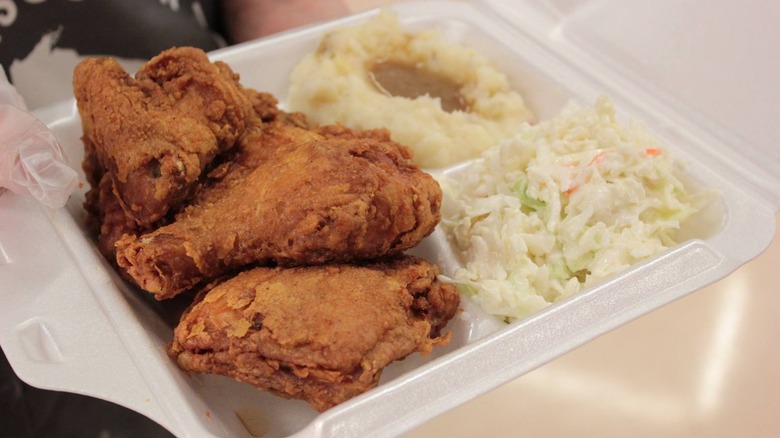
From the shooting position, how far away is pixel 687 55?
230 cm

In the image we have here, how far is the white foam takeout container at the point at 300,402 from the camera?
Answer: 125 centimetres

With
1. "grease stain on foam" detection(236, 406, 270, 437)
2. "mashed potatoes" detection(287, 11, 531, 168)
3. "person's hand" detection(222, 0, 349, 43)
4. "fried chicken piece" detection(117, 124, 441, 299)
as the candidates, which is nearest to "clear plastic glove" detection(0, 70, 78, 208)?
"fried chicken piece" detection(117, 124, 441, 299)

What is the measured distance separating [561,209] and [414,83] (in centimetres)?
98

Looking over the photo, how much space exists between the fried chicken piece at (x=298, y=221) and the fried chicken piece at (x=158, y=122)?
10 cm

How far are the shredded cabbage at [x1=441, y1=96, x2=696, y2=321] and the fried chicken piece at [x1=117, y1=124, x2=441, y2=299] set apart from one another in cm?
28

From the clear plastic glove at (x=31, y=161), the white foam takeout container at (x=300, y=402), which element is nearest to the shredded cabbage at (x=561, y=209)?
the white foam takeout container at (x=300, y=402)

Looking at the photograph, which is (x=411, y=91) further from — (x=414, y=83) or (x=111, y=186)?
(x=111, y=186)

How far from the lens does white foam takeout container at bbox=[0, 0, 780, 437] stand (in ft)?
4.09

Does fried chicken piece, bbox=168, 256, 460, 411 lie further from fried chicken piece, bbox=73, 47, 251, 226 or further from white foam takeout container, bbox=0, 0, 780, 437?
fried chicken piece, bbox=73, 47, 251, 226

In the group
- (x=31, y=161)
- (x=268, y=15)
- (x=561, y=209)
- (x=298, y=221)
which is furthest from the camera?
(x=268, y=15)

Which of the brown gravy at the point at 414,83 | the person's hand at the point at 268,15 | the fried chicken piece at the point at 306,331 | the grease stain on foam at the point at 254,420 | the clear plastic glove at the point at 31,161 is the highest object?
the clear plastic glove at the point at 31,161

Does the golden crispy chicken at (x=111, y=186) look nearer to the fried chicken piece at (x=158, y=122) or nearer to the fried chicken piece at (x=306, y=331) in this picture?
the fried chicken piece at (x=158, y=122)

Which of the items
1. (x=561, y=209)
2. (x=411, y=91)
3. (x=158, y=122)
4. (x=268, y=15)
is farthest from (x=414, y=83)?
(x=158, y=122)

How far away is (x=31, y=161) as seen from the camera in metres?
1.54
